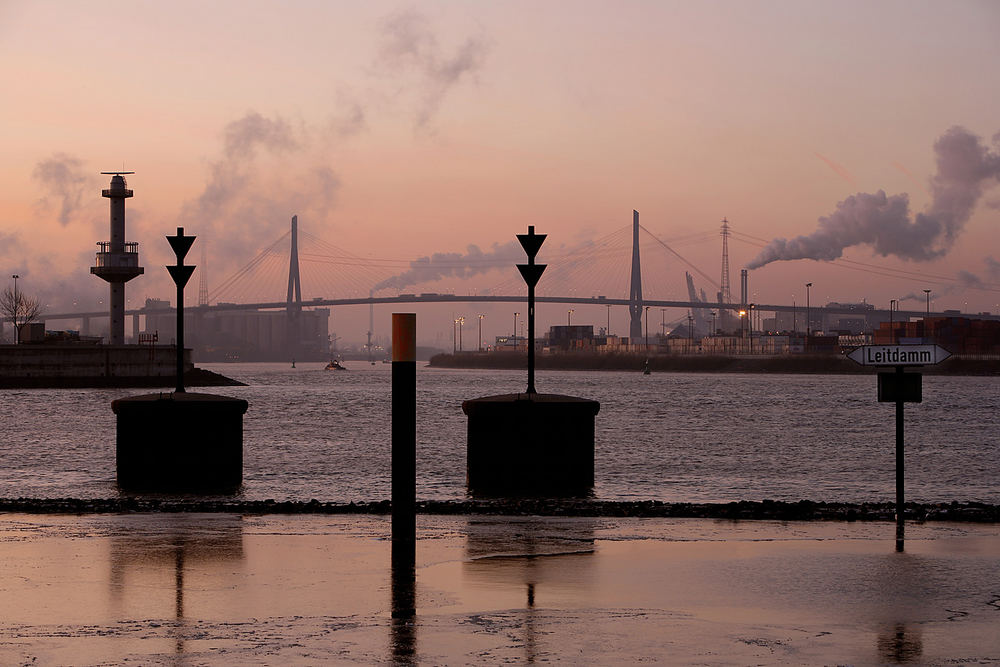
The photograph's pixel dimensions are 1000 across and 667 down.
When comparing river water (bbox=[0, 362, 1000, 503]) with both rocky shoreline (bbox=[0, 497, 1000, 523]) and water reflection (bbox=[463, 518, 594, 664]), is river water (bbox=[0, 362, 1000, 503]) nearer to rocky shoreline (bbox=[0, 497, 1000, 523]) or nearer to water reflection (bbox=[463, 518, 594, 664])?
rocky shoreline (bbox=[0, 497, 1000, 523])

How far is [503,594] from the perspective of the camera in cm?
988

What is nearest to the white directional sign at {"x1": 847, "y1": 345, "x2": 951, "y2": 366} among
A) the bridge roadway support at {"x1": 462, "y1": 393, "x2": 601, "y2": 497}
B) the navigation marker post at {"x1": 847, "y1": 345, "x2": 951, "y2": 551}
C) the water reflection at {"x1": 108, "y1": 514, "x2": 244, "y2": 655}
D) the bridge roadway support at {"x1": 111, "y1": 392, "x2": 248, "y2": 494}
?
the navigation marker post at {"x1": 847, "y1": 345, "x2": 951, "y2": 551}

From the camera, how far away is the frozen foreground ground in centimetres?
791

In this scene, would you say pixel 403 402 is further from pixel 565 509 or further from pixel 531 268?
pixel 531 268

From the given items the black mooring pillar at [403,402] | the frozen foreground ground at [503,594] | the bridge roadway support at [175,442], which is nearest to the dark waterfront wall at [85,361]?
the bridge roadway support at [175,442]

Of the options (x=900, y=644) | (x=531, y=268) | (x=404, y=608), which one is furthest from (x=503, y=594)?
(x=531, y=268)

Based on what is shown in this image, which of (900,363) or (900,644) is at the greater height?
(900,363)

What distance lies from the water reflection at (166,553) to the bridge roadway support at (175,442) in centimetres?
425

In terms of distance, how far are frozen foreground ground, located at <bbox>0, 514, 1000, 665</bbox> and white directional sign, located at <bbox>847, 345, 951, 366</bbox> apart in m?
1.87

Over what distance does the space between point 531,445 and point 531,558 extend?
7271 mm

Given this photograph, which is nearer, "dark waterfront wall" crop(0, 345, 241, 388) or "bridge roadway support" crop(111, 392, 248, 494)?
"bridge roadway support" crop(111, 392, 248, 494)

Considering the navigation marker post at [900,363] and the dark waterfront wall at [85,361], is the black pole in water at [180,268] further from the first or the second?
the dark waterfront wall at [85,361]

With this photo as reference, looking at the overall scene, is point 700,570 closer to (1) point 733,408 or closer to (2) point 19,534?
(2) point 19,534

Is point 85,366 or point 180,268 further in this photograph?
point 85,366
